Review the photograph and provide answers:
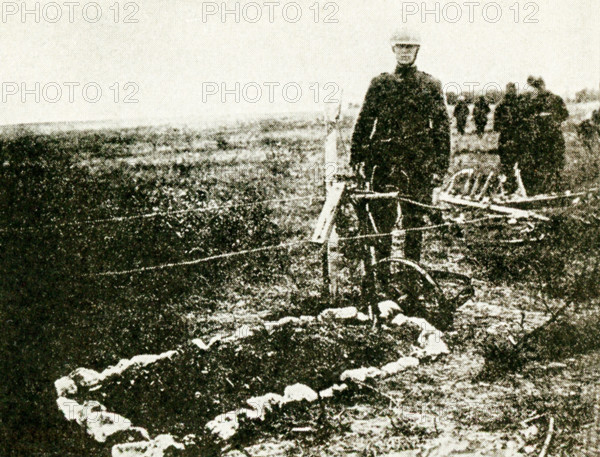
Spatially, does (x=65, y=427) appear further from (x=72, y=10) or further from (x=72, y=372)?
(x=72, y=10)

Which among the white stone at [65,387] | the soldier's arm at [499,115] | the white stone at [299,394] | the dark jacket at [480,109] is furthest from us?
the dark jacket at [480,109]

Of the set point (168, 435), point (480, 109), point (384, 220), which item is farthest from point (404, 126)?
point (480, 109)

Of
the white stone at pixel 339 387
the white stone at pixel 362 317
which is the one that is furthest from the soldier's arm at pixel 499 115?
the white stone at pixel 339 387

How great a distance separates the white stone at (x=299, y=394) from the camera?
12.6 ft

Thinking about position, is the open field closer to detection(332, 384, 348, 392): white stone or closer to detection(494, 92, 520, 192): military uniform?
detection(332, 384, 348, 392): white stone

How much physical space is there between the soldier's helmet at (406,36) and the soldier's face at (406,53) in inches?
1.8

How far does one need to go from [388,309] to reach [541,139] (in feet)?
13.6

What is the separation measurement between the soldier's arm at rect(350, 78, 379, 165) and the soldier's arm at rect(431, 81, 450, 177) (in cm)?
55

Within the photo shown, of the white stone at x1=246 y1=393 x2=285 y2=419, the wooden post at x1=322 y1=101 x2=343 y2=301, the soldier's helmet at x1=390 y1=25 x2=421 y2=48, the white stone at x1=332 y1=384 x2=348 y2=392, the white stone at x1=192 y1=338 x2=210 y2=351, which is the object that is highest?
the soldier's helmet at x1=390 y1=25 x2=421 y2=48

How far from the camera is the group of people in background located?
22.2 ft

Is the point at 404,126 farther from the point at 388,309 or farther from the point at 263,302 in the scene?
the point at 263,302

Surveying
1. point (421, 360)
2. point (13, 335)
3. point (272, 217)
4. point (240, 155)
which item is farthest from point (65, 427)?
point (240, 155)

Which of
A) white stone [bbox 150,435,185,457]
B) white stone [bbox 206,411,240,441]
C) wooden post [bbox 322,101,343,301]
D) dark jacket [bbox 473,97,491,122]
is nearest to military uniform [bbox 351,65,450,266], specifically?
wooden post [bbox 322,101,343,301]

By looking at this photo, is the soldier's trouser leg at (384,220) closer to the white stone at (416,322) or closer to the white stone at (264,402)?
the white stone at (416,322)
